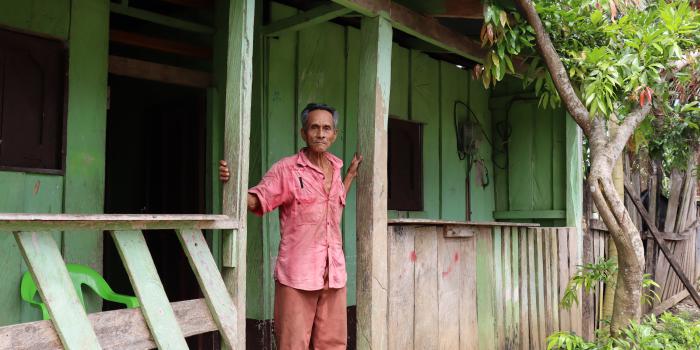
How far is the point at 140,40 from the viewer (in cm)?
441

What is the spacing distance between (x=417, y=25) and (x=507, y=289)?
→ 2279 millimetres

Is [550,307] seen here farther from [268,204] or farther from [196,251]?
[196,251]

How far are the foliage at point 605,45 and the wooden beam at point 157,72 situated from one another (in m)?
2.02

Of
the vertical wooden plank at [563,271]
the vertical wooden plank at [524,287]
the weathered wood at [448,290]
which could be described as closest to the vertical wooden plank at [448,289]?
the weathered wood at [448,290]

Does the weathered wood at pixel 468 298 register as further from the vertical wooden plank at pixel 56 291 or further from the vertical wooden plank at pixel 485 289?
the vertical wooden plank at pixel 56 291

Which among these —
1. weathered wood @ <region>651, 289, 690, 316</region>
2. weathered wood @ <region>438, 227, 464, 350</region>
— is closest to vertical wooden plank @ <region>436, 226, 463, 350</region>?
weathered wood @ <region>438, 227, 464, 350</region>

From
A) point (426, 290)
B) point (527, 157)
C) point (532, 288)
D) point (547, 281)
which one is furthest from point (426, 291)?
point (527, 157)

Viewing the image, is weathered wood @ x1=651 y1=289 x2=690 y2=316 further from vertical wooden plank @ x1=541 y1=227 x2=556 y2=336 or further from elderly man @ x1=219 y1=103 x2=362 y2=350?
elderly man @ x1=219 y1=103 x2=362 y2=350

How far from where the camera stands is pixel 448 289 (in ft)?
14.7

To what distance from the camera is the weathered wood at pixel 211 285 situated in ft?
9.61

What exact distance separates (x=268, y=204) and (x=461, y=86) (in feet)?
12.5

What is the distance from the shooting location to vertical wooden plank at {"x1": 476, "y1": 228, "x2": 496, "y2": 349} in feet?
15.8

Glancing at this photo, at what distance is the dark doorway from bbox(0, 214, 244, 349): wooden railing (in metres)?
1.80

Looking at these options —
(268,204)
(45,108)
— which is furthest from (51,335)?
(45,108)
